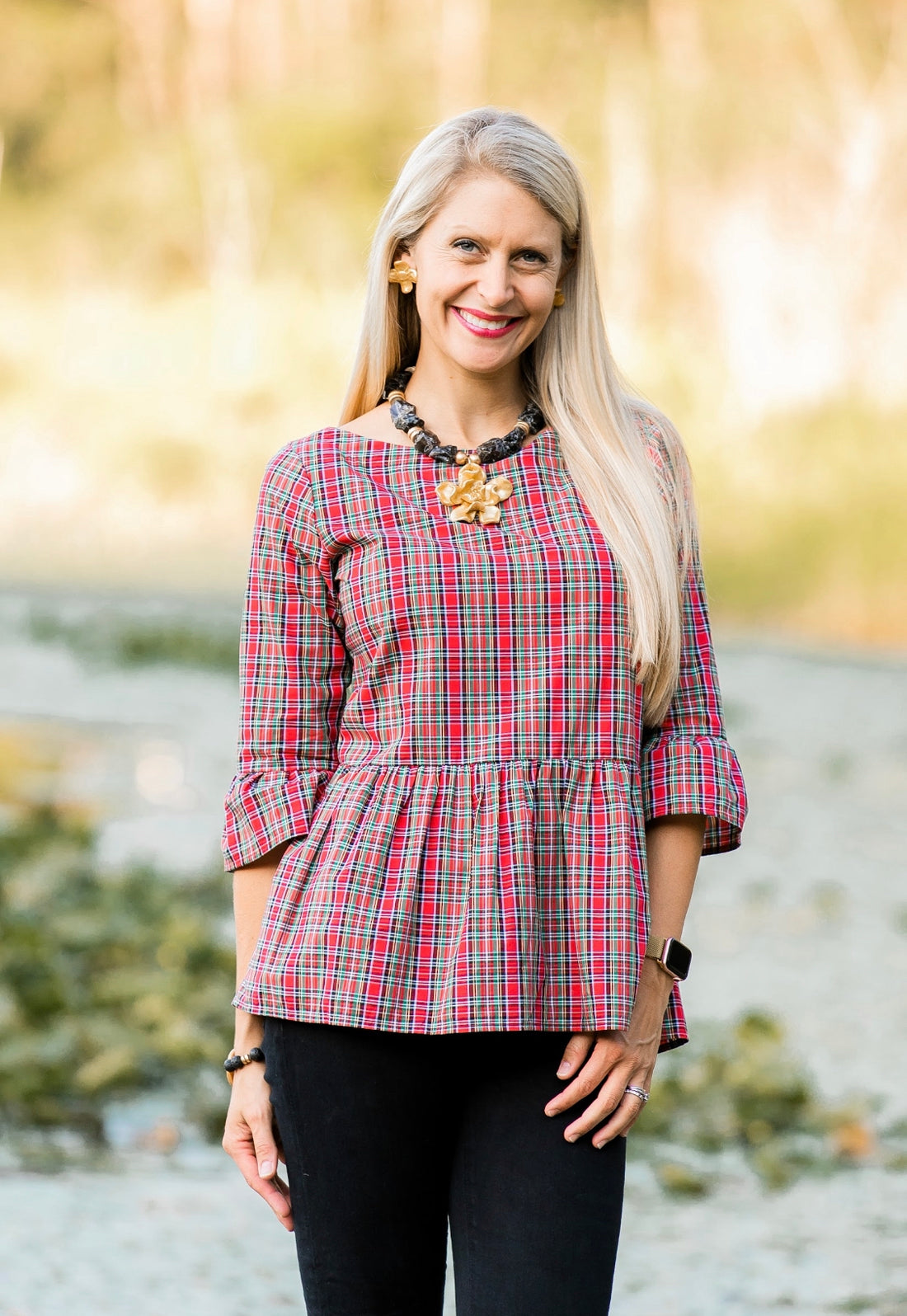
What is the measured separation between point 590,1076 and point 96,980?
2589mm

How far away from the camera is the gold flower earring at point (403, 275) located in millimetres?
1637

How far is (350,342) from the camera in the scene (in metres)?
4.90

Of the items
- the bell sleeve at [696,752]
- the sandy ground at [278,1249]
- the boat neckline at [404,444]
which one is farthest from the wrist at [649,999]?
the sandy ground at [278,1249]

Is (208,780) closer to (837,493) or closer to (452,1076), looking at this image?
(837,493)

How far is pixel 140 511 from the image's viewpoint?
18.5 feet

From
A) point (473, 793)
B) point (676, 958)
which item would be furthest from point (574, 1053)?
point (473, 793)

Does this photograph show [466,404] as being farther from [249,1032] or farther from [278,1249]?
[278,1249]

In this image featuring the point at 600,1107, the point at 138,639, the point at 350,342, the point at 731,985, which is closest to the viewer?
the point at 600,1107

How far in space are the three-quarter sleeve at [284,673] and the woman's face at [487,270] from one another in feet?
0.66

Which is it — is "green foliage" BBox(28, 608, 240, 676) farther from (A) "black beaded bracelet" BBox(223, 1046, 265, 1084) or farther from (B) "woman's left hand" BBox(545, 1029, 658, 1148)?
(B) "woman's left hand" BBox(545, 1029, 658, 1148)

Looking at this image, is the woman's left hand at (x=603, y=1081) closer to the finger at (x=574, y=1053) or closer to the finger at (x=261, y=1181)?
the finger at (x=574, y=1053)

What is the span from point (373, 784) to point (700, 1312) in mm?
1500

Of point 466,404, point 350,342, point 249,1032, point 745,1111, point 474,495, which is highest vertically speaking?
point 350,342

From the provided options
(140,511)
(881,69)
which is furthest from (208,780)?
(881,69)
